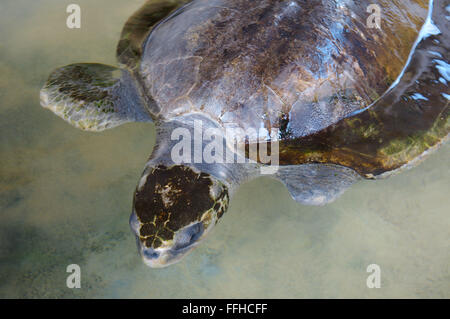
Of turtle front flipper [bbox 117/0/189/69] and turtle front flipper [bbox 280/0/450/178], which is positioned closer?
turtle front flipper [bbox 280/0/450/178]

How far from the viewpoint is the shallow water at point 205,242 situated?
5.69ft

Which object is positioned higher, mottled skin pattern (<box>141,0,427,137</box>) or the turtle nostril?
mottled skin pattern (<box>141,0,427,137</box>)

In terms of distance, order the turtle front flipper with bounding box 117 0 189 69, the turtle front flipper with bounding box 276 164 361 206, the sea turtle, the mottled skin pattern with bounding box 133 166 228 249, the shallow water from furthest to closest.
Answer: the turtle front flipper with bounding box 117 0 189 69, the turtle front flipper with bounding box 276 164 361 206, the shallow water, the sea turtle, the mottled skin pattern with bounding box 133 166 228 249

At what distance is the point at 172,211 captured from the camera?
5.02 ft

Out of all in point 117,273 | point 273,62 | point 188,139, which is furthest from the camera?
point 188,139

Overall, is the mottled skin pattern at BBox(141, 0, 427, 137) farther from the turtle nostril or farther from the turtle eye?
the turtle nostril

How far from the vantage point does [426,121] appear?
190 centimetres

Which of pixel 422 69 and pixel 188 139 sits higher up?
pixel 422 69

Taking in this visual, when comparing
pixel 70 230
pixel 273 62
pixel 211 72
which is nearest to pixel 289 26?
pixel 273 62

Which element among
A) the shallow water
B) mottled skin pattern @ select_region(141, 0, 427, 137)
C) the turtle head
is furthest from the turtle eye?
mottled skin pattern @ select_region(141, 0, 427, 137)

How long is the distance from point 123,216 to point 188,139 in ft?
1.88

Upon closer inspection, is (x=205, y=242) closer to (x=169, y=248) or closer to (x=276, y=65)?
(x=169, y=248)

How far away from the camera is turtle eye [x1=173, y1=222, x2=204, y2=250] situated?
1.55 meters
